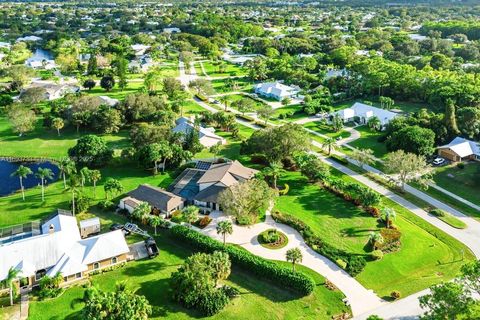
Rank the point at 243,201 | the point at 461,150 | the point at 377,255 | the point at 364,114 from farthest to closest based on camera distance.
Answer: the point at 364,114, the point at 461,150, the point at 243,201, the point at 377,255

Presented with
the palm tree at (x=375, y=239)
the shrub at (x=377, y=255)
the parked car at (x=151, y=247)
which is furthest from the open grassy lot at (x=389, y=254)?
the parked car at (x=151, y=247)

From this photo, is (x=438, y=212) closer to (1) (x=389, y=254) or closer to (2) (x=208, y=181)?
(1) (x=389, y=254)

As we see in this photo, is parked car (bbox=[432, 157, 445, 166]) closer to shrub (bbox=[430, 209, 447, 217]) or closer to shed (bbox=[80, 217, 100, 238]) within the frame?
shrub (bbox=[430, 209, 447, 217])

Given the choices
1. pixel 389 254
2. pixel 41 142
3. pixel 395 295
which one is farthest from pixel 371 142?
pixel 41 142

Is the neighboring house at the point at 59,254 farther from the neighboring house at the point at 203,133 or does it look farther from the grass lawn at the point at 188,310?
the neighboring house at the point at 203,133

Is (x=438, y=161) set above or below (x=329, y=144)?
below
